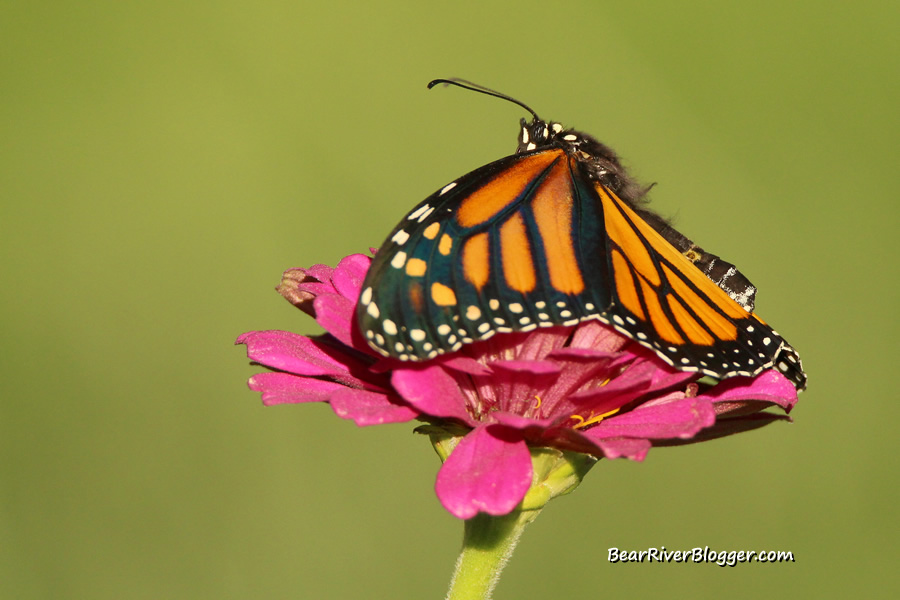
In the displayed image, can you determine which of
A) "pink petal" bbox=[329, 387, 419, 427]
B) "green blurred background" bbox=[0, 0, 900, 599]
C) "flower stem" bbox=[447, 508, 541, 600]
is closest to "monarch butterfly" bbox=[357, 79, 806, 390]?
"pink petal" bbox=[329, 387, 419, 427]

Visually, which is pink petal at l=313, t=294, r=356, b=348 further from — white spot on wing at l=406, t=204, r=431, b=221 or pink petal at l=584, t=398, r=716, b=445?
pink petal at l=584, t=398, r=716, b=445

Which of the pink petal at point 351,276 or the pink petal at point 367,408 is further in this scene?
the pink petal at point 351,276

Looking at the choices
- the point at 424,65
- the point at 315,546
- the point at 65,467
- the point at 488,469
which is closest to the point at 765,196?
the point at 424,65

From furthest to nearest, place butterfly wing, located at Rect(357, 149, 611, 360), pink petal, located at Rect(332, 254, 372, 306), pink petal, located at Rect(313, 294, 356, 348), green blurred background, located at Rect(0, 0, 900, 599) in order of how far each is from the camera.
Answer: green blurred background, located at Rect(0, 0, 900, 599)
pink petal, located at Rect(332, 254, 372, 306)
pink petal, located at Rect(313, 294, 356, 348)
butterfly wing, located at Rect(357, 149, 611, 360)

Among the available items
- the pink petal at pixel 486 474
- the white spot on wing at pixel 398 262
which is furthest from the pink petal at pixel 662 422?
the white spot on wing at pixel 398 262

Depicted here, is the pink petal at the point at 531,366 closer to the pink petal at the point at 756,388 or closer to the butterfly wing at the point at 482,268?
the butterfly wing at the point at 482,268
